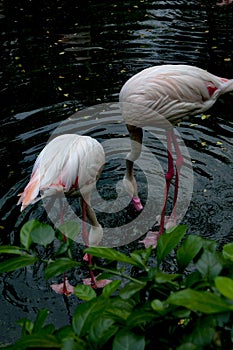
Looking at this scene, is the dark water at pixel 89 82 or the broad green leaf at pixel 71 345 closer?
the broad green leaf at pixel 71 345

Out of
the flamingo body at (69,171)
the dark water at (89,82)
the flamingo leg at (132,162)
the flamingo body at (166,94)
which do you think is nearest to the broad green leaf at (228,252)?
the flamingo body at (69,171)

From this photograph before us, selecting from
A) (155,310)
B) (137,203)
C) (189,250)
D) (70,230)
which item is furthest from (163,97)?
→ (155,310)

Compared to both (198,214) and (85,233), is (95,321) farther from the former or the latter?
(198,214)

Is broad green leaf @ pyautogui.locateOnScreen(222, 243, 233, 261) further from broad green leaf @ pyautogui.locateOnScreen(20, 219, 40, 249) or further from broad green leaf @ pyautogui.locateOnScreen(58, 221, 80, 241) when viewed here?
broad green leaf @ pyautogui.locateOnScreen(20, 219, 40, 249)

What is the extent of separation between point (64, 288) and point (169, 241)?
2.72 metres

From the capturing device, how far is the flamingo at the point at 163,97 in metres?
4.73

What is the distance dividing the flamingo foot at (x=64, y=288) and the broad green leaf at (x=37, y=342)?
9.14 feet

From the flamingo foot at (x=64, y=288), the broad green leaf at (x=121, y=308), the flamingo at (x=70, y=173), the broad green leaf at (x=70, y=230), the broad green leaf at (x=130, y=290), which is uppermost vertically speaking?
the broad green leaf at (x=70, y=230)

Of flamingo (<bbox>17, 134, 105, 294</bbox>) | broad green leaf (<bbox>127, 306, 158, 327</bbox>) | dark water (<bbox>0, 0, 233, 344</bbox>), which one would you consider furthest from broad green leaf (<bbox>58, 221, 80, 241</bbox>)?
dark water (<bbox>0, 0, 233, 344</bbox>)

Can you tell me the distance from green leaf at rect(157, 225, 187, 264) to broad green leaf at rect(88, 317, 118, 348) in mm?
275

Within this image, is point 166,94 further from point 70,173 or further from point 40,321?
point 40,321

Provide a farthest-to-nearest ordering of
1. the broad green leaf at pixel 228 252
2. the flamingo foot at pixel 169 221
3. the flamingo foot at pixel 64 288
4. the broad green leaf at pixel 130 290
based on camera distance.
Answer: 1. the flamingo foot at pixel 169 221
2. the flamingo foot at pixel 64 288
3. the broad green leaf at pixel 228 252
4. the broad green leaf at pixel 130 290

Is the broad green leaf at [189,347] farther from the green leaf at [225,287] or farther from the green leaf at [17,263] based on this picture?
the green leaf at [17,263]

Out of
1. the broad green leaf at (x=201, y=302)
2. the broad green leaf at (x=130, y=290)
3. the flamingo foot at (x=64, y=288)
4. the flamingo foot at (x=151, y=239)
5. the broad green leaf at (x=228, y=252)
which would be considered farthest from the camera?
the flamingo foot at (x=151, y=239)
